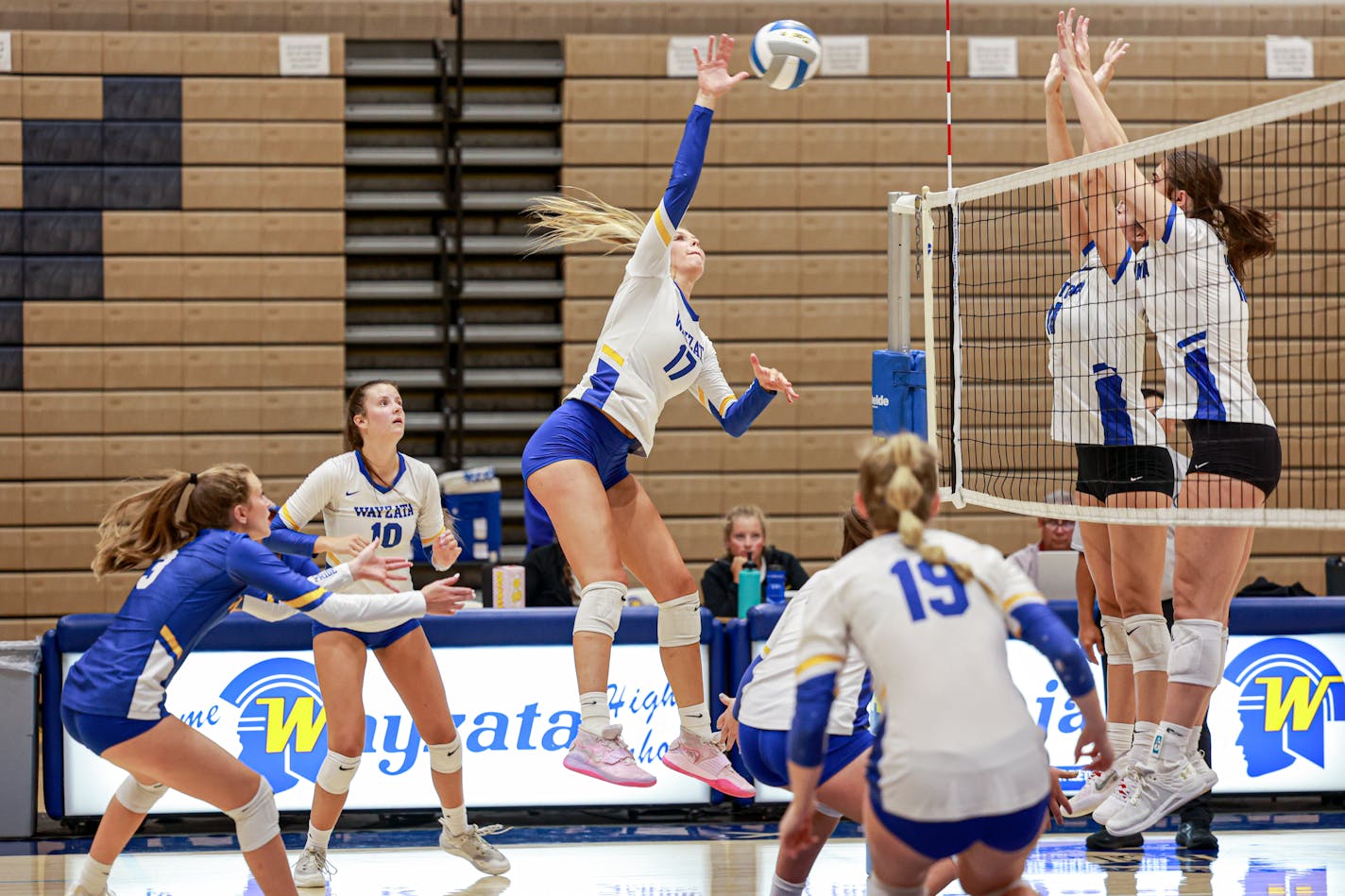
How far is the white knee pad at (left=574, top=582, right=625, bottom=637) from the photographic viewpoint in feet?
14.5

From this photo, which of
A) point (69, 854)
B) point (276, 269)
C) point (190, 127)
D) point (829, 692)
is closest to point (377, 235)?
point (276, 269)

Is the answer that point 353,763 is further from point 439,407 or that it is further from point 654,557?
point 439,407

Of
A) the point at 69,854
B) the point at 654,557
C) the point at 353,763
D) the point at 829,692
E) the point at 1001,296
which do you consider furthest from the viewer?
the point at 1001,296

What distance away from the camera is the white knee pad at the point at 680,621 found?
4695mm

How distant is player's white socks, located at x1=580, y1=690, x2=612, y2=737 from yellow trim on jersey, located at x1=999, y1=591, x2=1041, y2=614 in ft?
5.52

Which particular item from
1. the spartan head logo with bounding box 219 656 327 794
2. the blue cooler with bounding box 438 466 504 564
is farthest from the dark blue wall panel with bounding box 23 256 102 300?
the spartan head logo with bounding box 219 656 327 794

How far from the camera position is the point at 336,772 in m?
5.22

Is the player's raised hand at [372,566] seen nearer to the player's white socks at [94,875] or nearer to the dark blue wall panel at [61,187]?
the player's white socks at [94,875]

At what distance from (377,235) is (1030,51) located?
4748 millimetres

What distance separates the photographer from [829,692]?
9.87 feet

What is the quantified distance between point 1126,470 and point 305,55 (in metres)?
6.98

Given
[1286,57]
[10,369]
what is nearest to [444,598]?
[10,369]

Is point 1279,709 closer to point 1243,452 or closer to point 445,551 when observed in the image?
point 1243,452

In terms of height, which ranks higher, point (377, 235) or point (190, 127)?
point (190, 127)
